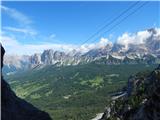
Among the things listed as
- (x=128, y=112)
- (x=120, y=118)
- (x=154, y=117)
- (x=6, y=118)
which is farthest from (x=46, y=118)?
(x=120, y=118)

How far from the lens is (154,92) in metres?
81.6

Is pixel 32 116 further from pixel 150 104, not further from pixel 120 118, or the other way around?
pixel 120 118

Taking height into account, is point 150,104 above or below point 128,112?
above

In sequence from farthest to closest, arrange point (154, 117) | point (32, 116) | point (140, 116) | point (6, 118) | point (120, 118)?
point (120, 118), point (140, 116), point (154, 117), point (32, 116), point (6, 118)

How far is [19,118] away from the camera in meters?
54.7

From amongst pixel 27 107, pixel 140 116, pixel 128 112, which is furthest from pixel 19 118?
pixel 128 112

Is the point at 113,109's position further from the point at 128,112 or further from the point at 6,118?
the point at 6,118

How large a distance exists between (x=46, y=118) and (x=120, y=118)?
8788 cm

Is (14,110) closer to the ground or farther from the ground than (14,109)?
closer to the ground

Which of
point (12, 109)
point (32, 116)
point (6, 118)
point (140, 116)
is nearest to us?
point (6, 118)

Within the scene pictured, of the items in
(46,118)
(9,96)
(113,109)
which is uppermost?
(9,96)

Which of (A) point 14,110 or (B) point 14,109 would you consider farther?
(B) point 14,109

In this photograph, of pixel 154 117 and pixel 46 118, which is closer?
pixel 46 118

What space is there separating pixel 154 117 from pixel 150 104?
4.59 m
